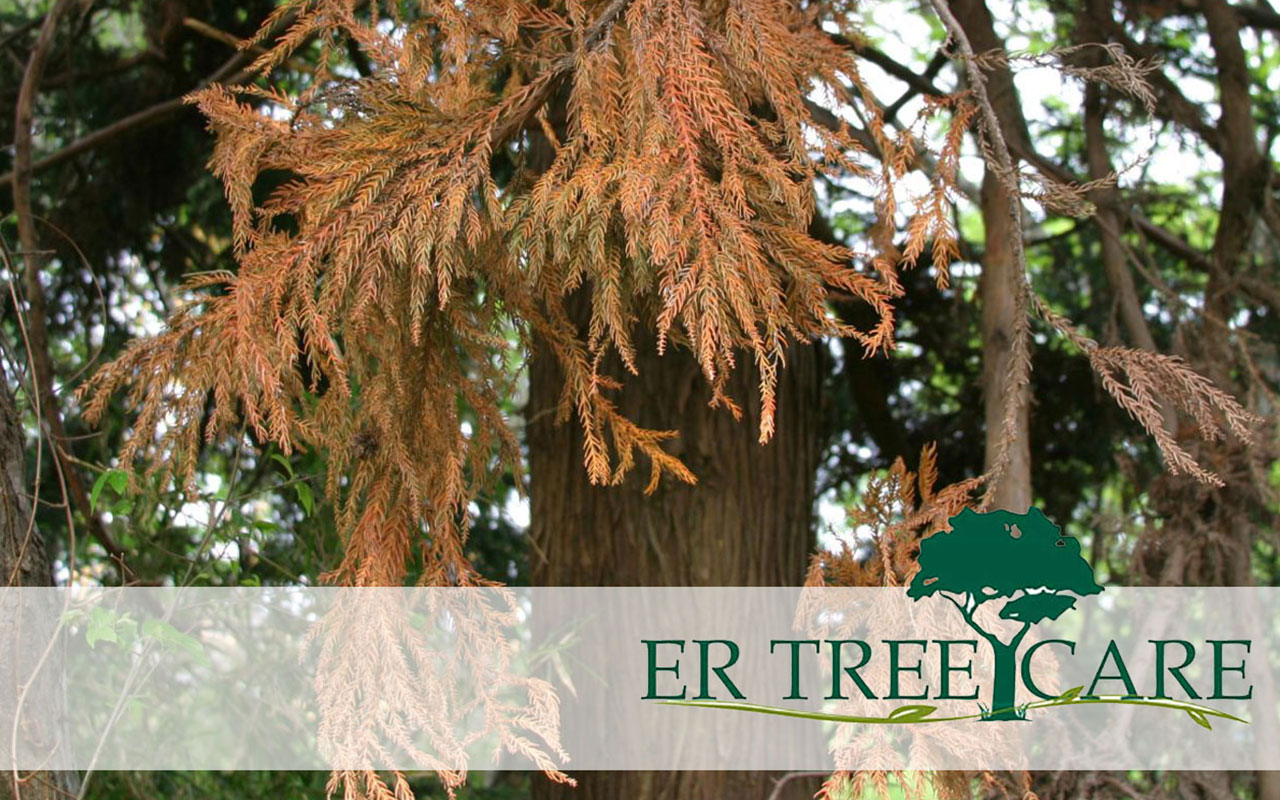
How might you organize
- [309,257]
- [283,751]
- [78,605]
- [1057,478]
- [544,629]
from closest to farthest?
[309,257]
[78,605]
[544,629]
[283,751]
[1057,478]

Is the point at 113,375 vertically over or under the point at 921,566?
over

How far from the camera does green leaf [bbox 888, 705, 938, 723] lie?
2.40 meters

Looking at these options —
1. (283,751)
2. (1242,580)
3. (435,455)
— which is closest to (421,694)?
(435,455)

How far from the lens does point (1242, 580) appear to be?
3529 mm

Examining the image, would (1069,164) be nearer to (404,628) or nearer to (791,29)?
(791,29)

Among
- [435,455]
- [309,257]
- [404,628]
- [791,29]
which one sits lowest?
[404,628]

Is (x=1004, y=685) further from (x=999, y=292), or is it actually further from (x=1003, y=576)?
(x=999, y=292)

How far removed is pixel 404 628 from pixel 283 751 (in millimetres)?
1926

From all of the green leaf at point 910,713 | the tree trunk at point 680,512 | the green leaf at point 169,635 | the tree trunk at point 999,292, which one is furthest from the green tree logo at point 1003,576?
the green leaf at point 169,635

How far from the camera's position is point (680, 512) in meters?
3.39

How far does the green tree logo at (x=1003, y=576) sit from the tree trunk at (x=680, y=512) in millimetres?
965

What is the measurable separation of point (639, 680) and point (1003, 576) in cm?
118

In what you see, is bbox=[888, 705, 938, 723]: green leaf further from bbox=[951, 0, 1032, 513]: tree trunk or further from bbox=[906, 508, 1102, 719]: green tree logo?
bbox=[951, 0, 1032, 513]: tree trunk

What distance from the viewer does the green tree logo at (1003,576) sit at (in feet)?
7.90
